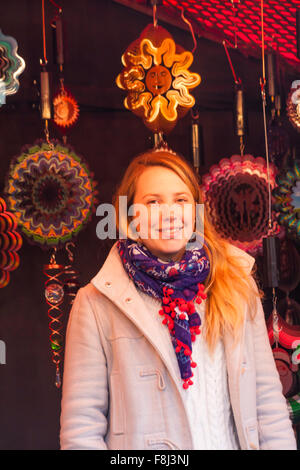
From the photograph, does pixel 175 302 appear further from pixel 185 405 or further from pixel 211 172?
pixel 211 172

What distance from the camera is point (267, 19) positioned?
6.63 feet

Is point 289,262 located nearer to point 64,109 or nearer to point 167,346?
point 167,346

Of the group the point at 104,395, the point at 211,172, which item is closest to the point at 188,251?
the point at 104,395

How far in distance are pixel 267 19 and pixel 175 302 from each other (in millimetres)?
932

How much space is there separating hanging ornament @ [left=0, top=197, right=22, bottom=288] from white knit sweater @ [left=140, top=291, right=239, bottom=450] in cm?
63

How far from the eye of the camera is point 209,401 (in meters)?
1.47

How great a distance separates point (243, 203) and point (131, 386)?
717mm

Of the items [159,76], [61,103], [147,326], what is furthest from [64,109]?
[147,326]

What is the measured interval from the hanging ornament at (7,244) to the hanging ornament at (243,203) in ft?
1.73

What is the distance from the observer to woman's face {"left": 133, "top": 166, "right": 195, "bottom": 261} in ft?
5.10

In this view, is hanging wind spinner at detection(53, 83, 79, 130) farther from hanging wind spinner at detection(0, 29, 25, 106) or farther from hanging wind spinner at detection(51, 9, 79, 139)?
hanging wind spinner at detection(0, 29, 25, 106)

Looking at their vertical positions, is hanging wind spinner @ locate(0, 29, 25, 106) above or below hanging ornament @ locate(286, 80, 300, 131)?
above

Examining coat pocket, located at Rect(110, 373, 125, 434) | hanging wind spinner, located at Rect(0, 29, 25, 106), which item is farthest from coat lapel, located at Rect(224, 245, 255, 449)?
hanging wind spinner, located at Rect(0, 29, 25, 106)

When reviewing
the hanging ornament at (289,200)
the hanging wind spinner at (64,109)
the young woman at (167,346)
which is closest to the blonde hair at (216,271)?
the young woman at (167,346)
